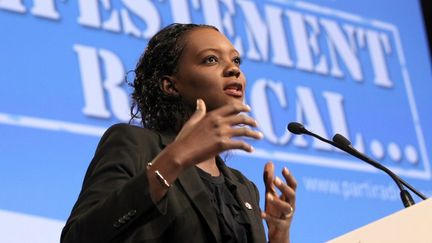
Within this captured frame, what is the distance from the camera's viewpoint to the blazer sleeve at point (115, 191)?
1.65m

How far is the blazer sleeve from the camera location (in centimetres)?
165

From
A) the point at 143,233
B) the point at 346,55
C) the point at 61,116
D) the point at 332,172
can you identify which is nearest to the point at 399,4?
the point at 346,55

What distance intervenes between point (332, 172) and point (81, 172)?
1242mm

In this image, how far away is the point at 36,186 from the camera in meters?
2.84

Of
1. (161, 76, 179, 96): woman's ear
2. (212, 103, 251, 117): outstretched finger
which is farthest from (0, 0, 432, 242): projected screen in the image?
(212, 103, 251, 117): outstretched finger

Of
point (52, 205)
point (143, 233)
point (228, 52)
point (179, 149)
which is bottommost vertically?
point (52, 205)

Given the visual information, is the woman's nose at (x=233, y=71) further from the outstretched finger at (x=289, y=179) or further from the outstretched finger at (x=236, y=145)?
the outstretched finger at (x=236, y=145)

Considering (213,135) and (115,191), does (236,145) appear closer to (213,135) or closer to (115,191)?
(213,135)

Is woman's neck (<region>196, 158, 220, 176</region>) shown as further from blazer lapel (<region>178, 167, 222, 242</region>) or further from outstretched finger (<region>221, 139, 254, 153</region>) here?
outstretched finger (<region>221, 139, 254, 153</region>)

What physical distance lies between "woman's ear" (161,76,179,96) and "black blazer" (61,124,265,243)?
144mm

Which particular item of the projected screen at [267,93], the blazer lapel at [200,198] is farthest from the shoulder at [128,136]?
the projected screen at [267,93]

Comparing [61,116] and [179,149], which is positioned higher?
[179,149]

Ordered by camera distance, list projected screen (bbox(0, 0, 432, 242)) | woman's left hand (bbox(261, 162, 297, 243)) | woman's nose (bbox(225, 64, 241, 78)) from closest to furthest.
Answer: woman's left hand (bbox(261, 162, 297, 243)), woman's nose (bbox(225, 64, 241, 78)), projected screen (bbox(0, 0, 432, 242))

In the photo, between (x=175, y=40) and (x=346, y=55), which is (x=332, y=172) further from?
(x=175, y=40)
